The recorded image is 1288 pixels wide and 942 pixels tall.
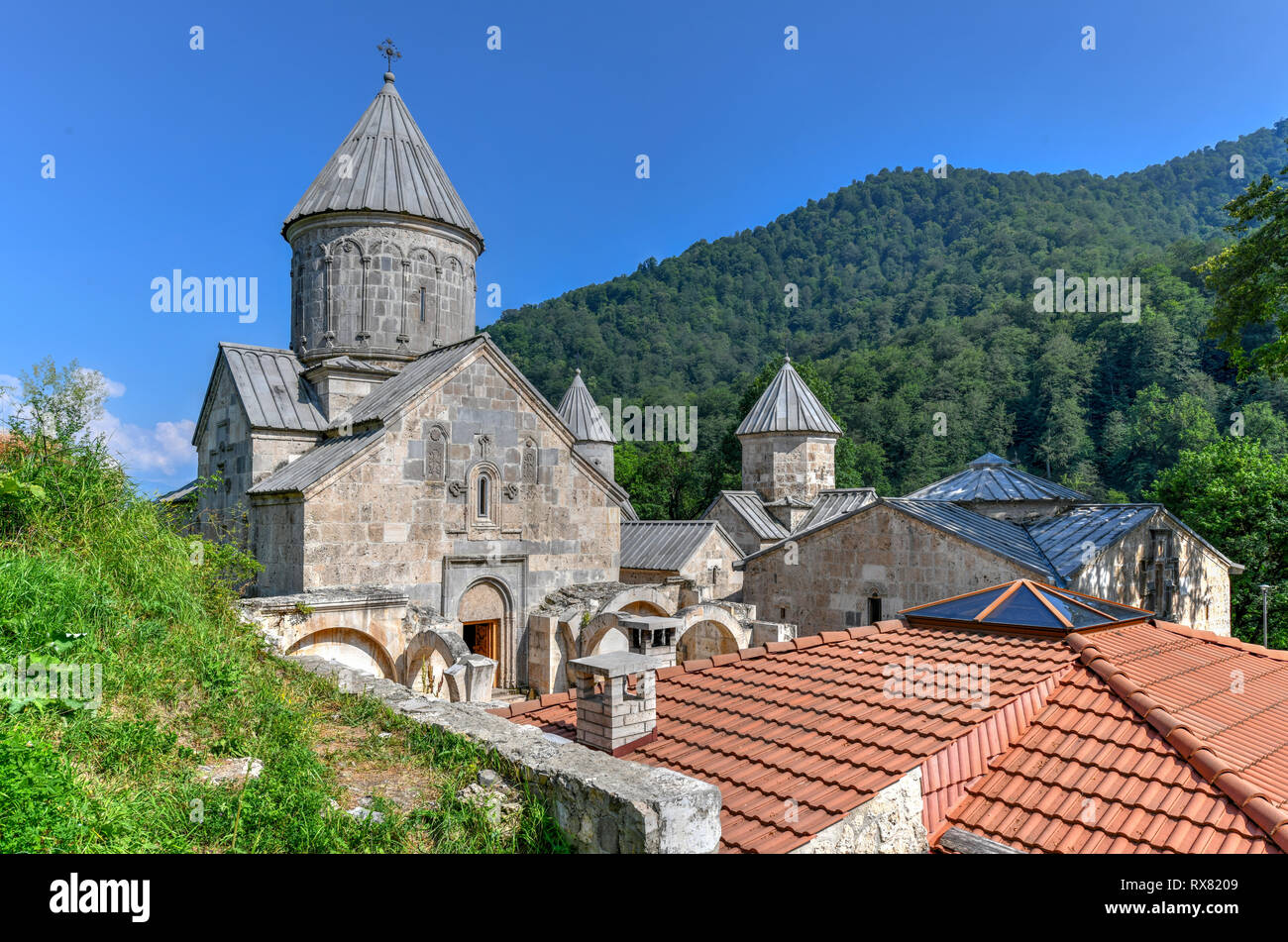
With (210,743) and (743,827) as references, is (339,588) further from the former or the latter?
(743,827)

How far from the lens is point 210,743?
407 centimetres

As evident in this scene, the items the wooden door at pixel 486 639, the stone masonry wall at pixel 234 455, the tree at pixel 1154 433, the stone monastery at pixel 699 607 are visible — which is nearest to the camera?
the stone monastery at pixel 699 607

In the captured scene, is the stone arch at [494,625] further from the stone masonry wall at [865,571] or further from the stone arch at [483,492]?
the stone masonry wall at [865,571]

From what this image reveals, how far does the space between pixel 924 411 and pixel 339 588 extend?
49375 mm

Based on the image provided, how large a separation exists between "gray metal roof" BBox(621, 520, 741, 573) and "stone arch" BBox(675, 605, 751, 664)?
13.1 feet

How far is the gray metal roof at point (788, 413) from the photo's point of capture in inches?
967

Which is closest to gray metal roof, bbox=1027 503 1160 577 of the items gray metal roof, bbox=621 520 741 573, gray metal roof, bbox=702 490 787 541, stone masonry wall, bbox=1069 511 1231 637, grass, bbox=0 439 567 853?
stone masonry wall, bbox=1069 511 1231 637

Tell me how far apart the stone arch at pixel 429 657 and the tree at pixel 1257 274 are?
1281 centimetres

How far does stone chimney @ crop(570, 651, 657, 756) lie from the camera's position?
19.6 ft

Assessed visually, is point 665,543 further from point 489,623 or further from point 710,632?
point 489,623

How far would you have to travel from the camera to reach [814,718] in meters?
6.05

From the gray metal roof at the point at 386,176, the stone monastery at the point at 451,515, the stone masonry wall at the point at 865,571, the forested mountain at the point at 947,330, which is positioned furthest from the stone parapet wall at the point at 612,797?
the forested mountain at the point at 947,330

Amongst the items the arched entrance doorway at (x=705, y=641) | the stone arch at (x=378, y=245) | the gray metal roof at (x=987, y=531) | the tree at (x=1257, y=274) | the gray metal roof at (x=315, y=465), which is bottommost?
the arched entrance doorway at (x=705, y=641)

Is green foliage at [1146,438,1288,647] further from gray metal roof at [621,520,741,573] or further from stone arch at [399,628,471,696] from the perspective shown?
stone arch at [399,628,471,696]
